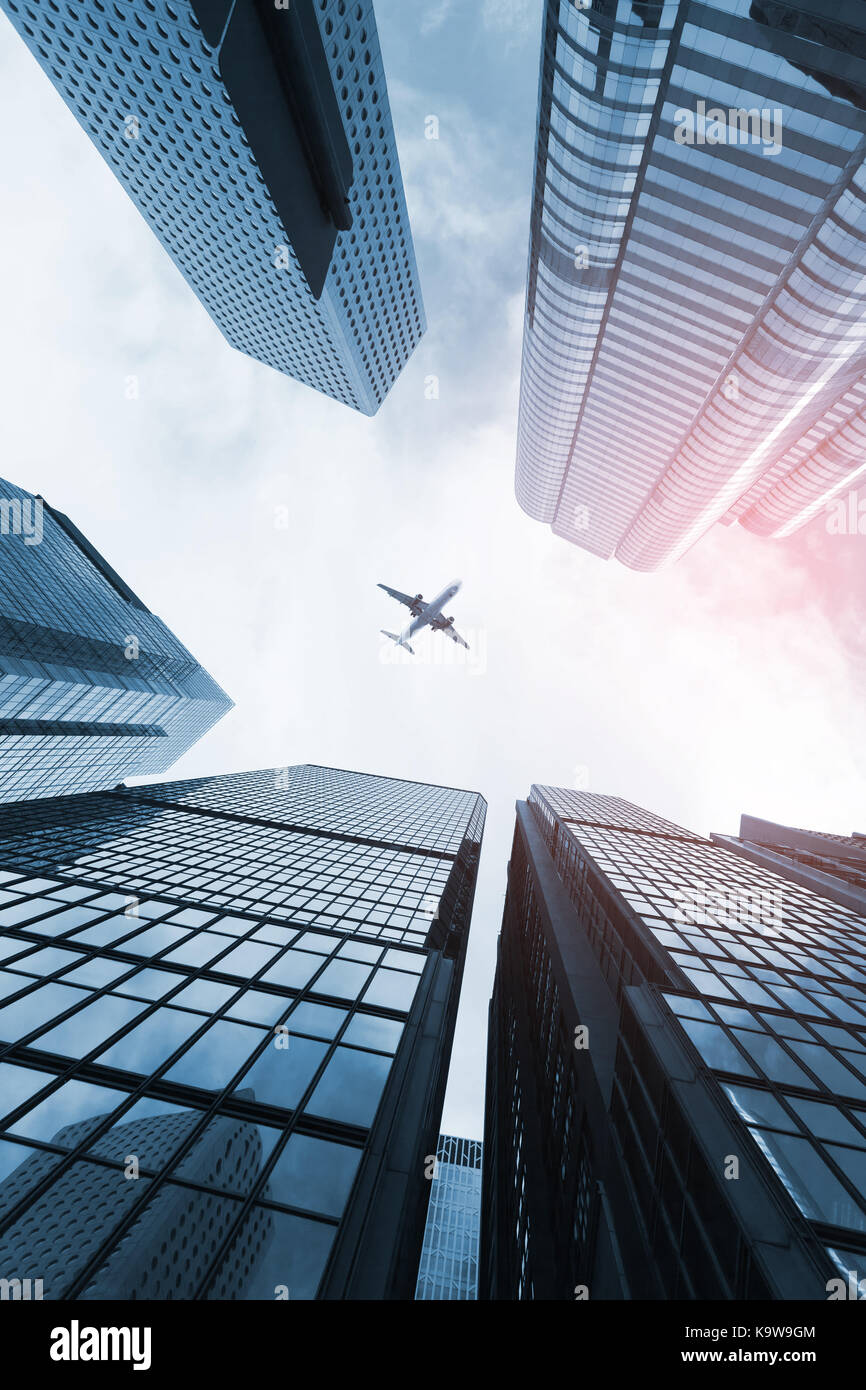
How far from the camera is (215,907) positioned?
625 inches

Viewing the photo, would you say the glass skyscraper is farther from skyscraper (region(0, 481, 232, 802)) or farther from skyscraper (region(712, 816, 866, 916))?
skyscraper (region(0, 481, 232, 802))

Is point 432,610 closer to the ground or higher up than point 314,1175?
higher up

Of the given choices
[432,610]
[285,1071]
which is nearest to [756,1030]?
[285,1071]

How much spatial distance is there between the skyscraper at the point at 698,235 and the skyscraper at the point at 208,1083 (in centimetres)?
5431

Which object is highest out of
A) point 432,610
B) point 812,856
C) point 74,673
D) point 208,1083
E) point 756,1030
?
point 432,610

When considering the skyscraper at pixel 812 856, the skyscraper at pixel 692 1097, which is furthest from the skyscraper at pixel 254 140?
the skyscraper at pixel 812 856

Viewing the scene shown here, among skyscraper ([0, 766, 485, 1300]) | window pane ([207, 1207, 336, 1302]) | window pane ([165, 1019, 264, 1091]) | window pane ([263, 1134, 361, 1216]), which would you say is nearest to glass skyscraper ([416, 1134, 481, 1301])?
skyscraper ([0, 766, 485, 1300])

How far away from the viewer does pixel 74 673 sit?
53.2 metres

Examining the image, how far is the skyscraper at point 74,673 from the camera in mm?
49594

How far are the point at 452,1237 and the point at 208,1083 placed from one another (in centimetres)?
6279

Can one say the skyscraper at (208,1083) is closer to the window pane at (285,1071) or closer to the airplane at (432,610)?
the window pane at (285,1071)

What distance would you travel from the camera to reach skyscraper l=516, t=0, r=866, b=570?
3788cm

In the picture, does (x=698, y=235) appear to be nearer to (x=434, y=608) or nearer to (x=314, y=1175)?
(x=434, y=608)
